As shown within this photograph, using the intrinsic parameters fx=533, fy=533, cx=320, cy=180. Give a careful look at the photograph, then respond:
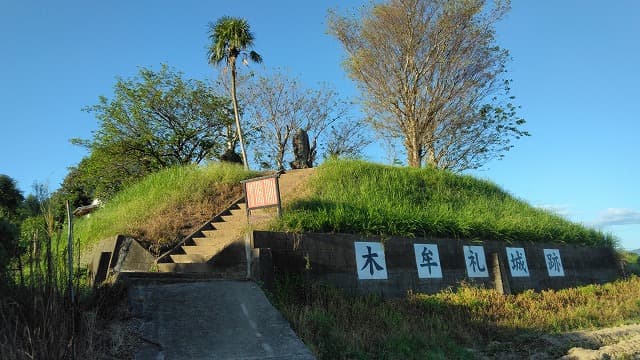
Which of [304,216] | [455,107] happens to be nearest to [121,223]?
[304,216]

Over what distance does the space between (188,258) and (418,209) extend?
6.17 m

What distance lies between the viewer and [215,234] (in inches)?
491

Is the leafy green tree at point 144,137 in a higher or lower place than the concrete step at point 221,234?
higher

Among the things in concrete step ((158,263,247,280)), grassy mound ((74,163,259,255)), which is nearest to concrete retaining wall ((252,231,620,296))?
concrete step ((158,263,247,280))

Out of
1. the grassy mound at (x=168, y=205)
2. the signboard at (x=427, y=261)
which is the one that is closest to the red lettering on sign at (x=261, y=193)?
the grassy mound at (x=168, y=205)

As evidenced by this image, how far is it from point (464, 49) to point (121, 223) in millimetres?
17632

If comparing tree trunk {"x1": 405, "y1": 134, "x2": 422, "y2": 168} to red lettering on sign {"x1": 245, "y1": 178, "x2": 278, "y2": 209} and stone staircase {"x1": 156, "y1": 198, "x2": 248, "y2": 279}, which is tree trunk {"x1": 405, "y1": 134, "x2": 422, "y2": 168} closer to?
stone staircase {"x1": 156, "y1": 198, "x2": 248, "y2": 279}

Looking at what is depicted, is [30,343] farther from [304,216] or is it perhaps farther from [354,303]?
[304,216]

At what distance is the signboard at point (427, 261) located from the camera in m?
12.0

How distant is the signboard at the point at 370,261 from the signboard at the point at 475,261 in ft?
9.53

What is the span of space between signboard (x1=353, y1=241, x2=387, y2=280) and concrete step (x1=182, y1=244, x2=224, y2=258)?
9.57 feet

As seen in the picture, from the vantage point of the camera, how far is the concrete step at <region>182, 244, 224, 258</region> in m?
11.3

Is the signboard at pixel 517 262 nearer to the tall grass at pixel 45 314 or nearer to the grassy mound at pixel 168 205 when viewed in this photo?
the grassy mound at pixel 168 205

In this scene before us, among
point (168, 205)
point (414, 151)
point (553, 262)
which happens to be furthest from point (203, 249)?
point (414, 151)
